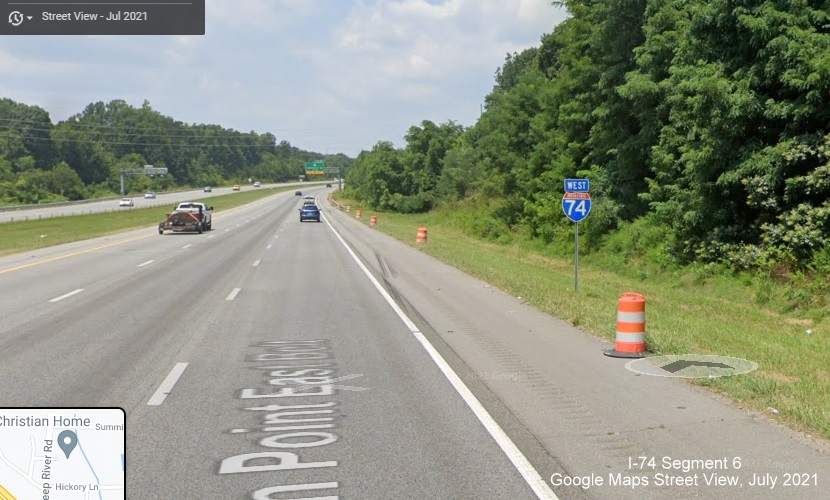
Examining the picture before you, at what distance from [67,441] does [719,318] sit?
1486 cm

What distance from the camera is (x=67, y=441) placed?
10.8 feet

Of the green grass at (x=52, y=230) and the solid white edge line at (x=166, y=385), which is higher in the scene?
the solid white edge line at (x=166, y=385)

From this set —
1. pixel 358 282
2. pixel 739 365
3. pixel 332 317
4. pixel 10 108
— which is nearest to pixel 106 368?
pixel 332 317

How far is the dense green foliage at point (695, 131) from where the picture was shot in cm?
1831

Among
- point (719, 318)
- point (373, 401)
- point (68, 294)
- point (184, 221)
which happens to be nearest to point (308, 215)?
point (184, 221)

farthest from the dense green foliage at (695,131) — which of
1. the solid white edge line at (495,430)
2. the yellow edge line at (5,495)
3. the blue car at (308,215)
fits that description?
the blue car at (308,215)

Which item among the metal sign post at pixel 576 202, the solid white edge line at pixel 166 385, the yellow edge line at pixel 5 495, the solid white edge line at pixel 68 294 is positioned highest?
the metal sign post at pixel 576 202

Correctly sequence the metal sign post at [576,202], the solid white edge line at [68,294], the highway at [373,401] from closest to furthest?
the highway at [373,401], the solid white edge line at [68,294], the metal sign post at [576,202]

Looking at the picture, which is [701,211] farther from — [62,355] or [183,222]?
[183,222]

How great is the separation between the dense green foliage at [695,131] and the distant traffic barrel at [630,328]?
26.7 feet

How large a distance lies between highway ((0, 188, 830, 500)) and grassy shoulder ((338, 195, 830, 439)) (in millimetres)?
603

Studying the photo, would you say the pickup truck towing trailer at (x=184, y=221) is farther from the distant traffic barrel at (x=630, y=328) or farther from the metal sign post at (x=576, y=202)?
the distant traffic barrel at (x=630, y=328)

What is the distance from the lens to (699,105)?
19938mm

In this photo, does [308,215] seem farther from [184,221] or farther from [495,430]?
[495,430]
